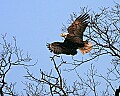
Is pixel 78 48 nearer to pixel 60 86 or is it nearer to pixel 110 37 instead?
pixel 110 37

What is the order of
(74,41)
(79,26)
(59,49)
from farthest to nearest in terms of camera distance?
(79,26), (74,41), (59,49)

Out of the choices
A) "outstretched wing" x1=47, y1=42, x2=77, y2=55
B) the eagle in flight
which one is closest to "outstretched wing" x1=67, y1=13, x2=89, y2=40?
the eagle in flight

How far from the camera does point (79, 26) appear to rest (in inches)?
353

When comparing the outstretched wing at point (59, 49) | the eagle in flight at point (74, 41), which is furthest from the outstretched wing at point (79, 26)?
the outstretched wing at point (59, 49)

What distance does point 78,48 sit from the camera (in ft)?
28.5

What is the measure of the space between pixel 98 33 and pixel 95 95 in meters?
2.01

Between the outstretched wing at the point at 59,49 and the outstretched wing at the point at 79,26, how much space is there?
1.98ft

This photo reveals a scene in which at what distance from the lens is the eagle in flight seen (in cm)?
797

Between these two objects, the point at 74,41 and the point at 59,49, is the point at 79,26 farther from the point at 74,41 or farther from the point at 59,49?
the point at 59,49

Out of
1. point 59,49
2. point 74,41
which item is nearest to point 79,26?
point 74,41

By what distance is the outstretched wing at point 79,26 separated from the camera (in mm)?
8844

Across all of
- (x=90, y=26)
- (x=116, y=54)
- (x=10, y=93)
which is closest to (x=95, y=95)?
(x=116, y=54)

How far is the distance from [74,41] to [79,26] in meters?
0.67

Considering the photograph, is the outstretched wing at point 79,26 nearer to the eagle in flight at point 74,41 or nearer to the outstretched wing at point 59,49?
the eagle in flight at point 74,41
